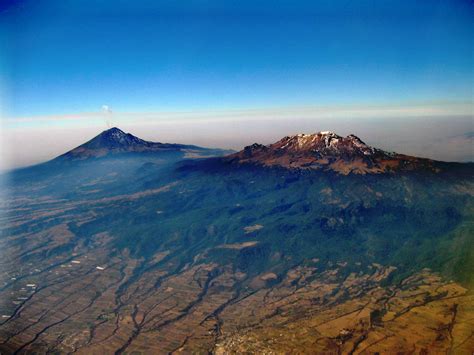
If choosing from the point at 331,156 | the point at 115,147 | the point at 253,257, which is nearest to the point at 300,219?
the point at 253,257

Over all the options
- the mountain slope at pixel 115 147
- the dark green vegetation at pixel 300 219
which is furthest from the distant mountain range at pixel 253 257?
the mountain slope at pixel 115 147

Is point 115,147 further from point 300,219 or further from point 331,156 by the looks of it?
point 300,219

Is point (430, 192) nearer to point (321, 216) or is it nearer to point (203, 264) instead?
point (321, 216)

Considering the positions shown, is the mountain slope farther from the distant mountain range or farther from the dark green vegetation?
the dark green vegetation

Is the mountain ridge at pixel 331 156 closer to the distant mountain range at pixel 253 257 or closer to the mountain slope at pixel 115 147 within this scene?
the distant mountain range at pixel 253 257

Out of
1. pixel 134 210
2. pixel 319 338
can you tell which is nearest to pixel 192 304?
pixel 319 338

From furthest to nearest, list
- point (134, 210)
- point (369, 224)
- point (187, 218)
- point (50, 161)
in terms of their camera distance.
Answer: point (50, 161)
point (134, 210)
point (187, 218)
point (369, 224)

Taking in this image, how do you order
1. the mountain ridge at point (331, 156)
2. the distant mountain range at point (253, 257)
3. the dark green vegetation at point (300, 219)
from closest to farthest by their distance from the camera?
1. the distant mountain range at point (253, 257)
2. the dark green vegetation at point (300, 219)
3. the mountain ridge at point (331, 156)

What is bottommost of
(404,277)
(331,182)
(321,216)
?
(404,277)

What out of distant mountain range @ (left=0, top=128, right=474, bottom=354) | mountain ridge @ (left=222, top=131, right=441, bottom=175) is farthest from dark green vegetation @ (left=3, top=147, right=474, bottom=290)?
mountain ridge @ (left=222, top=131, right=441, bottom=175)
